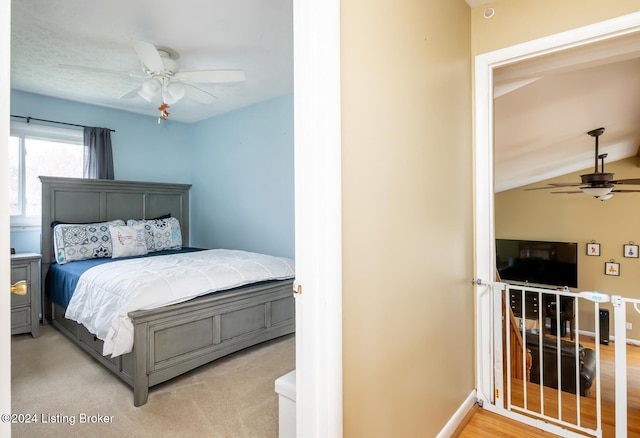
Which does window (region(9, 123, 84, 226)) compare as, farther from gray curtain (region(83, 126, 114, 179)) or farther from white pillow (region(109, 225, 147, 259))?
white pillow (region(109, 225, 147, 259))

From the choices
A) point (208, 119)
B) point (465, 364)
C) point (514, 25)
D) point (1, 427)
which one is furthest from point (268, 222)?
point (1, 427)

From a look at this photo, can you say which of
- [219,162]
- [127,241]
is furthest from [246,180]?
[127,241]

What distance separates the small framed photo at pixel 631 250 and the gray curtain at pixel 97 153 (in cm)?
847

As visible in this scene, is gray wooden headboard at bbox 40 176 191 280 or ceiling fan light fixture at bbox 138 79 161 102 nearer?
ceiling fan light fixture at bbox 138 79 161 102

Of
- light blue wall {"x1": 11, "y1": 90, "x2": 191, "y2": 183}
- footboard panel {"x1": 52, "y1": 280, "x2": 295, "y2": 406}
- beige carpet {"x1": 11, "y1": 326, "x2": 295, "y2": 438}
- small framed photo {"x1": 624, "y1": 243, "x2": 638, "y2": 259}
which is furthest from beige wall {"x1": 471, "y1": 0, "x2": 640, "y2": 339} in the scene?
small framed photo {"x1": 624, "y1": 243, "x2": 638, "y2": 259}

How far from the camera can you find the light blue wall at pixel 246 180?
424 cm

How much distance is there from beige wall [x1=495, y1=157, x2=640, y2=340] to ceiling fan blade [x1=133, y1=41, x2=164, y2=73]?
7.17 m

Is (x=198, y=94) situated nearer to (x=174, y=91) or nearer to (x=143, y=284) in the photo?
(x=174, y=91)

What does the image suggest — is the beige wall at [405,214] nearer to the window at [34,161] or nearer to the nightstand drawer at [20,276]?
the nightstand drawer at [20,276]

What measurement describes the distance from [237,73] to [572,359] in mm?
4690

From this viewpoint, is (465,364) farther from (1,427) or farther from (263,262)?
(1,427)

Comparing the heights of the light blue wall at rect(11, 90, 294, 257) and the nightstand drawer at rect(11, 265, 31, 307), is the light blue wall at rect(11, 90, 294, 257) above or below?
above

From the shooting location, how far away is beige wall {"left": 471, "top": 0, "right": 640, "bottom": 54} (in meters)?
1.73

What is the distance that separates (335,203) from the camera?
112 centimetres
